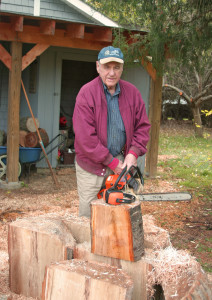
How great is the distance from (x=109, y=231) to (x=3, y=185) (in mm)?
5033

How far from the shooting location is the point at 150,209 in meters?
6.48

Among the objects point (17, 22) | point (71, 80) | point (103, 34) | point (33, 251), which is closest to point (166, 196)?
point (103, 34)

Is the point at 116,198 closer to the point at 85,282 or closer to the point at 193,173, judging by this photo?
the point at 85,282

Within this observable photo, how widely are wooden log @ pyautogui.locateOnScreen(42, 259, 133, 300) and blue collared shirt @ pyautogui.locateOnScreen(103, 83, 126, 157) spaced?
1130mm

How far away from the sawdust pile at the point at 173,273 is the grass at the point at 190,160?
495 cm

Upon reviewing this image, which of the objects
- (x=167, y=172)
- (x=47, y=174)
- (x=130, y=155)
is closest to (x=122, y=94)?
(x=130, y=155)

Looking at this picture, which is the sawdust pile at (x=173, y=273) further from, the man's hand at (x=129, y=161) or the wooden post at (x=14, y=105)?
the wooden post at (x=14, y=105)

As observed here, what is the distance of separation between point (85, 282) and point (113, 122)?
139cm

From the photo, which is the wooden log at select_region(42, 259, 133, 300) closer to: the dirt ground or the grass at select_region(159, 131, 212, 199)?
the dirt ground

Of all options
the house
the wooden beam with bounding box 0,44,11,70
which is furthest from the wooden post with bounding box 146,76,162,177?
the wooden beam with bounding box 0,44,11,70

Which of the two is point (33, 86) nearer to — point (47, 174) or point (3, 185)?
point (47, 174)

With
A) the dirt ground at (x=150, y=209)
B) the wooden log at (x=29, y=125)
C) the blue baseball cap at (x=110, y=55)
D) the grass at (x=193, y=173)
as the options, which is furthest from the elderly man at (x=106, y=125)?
the wooden log at (x=29, y=125)

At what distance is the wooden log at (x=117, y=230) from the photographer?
268 cm

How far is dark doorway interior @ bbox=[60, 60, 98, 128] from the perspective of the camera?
11578 millimetres
